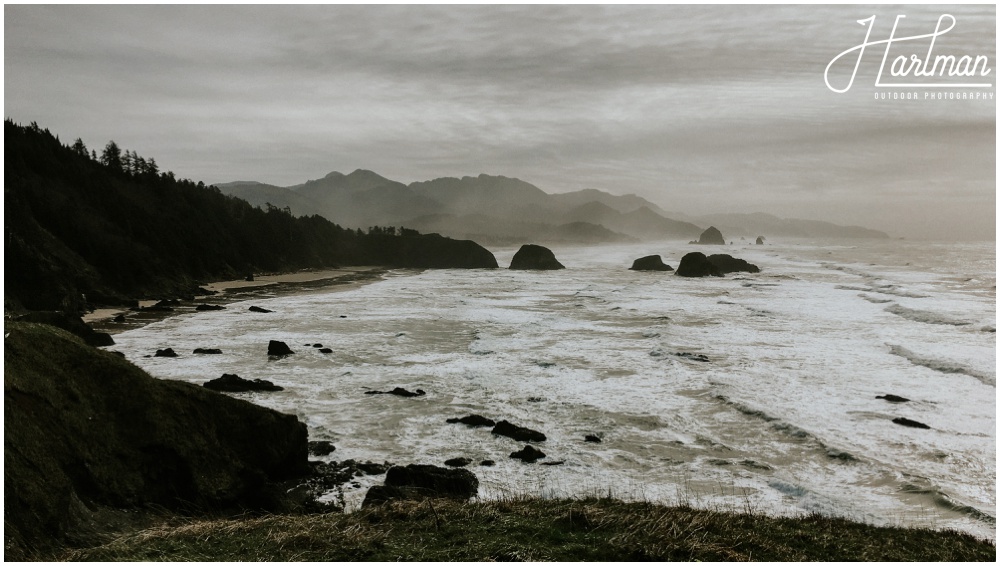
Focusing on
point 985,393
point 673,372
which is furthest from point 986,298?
point 673,372

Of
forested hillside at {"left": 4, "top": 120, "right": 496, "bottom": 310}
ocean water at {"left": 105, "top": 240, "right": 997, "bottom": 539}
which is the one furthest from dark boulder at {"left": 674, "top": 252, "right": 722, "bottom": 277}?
forested hillside at {"left": 4, "top": 120, "right": 496, "bottom": 310}

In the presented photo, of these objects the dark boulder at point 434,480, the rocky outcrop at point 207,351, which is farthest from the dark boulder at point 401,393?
the rocky outcrop at point 207,351

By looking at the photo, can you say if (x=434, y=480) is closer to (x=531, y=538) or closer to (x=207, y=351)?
(x=531, y=538)

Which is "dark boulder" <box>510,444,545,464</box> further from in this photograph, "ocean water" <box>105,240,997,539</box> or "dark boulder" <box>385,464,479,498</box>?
"dark boulder" <box>385,464,479,498</box>

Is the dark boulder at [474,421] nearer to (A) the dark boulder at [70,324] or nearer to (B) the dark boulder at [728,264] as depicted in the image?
(A) the dark boulder at [70,324]

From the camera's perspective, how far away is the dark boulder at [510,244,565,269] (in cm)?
8256

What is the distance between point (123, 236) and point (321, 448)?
4734 centimetres

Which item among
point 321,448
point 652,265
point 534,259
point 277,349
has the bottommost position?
point 277,349

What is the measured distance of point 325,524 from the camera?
8469 millimetres

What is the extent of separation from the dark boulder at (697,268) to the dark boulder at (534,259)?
65.4 feet

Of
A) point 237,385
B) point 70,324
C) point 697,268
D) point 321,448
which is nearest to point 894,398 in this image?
point 321,448

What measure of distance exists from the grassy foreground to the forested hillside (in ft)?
106

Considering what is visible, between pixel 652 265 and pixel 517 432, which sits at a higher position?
pixel 652 265

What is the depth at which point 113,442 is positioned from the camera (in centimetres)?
976
